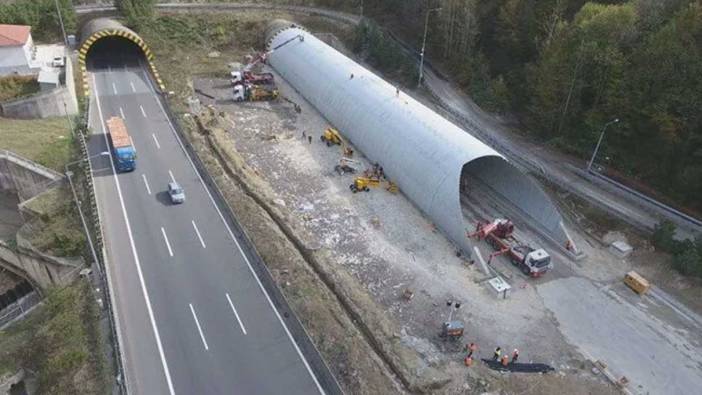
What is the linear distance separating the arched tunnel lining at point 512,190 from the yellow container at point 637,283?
485 cm

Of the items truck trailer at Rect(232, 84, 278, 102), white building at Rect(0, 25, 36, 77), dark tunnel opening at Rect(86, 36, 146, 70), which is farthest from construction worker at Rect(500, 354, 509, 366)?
dark tunnel opening at Rect(86, 36, 146, 70)

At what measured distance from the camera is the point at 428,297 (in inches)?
1221

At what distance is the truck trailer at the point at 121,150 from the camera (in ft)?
123

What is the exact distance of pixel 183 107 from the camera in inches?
1941

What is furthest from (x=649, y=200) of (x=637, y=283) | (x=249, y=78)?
(x=249, y=78)

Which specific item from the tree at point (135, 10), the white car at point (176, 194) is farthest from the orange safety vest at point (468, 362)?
the tree at point (135, 10)

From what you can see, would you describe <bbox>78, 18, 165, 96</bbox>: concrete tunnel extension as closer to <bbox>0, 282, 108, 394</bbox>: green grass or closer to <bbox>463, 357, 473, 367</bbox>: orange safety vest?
<bbox>0, 282, 108, 394</bbox>: green grass

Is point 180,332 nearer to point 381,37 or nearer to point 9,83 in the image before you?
point 9,83

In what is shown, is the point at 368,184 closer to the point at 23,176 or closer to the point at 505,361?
the point at 505,361

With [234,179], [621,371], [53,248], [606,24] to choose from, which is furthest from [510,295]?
[53,248]

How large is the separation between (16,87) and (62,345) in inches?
1310

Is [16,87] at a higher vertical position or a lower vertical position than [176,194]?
higher

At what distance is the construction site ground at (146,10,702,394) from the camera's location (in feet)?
86.9

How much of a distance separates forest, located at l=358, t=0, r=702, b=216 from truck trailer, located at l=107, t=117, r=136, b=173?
122 ft
